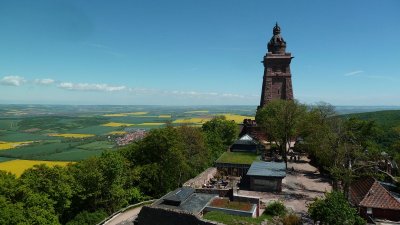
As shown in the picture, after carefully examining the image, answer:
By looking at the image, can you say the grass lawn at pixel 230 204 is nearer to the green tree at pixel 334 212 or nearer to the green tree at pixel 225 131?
the green tree at pixel 334 212

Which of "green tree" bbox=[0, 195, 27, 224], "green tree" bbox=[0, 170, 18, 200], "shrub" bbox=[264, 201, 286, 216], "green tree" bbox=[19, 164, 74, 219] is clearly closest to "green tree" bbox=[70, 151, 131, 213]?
"green tree" bbox=[19, 164, 74, 219]

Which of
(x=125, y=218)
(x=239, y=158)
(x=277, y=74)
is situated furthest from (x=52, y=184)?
(x=277, y=74)

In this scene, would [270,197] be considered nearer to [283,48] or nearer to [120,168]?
[120,168]

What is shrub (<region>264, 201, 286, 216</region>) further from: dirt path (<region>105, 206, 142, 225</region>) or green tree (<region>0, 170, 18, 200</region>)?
green tree (<region>0, 170, 18, 200</region>)

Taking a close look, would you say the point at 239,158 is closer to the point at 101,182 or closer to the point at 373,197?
the point at 373,197

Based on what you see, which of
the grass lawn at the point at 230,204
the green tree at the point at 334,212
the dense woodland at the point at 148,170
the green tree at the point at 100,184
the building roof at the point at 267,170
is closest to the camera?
the green tree at the point at 334,212

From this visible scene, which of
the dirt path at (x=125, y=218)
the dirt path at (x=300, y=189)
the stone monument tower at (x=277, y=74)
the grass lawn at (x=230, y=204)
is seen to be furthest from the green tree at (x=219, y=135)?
the grass lawn at (x=230, y=204)

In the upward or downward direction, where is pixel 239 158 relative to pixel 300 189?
upward

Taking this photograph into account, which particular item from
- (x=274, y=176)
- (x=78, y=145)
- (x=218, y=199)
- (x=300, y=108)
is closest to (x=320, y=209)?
(x=218, y=199)

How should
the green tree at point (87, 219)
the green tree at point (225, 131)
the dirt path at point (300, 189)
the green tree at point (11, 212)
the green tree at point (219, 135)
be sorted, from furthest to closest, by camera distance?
the green tree at point (225, 131) → the green tree at point (219, 135) → the dirt path at point (300, 189) → the green tree at point (87, 219) → the green tree at point (11, 212)
